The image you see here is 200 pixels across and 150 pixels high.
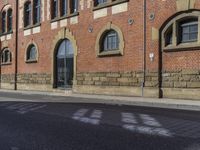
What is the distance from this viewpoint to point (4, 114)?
47.2 ft

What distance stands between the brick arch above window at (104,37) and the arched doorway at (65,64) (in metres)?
3.61

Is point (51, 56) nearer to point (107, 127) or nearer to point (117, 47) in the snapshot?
point (117, 47)

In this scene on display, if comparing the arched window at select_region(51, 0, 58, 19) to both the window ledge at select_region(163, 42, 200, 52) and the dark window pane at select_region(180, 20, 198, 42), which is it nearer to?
the window ledge at select_region(163, 42, 200, 52)

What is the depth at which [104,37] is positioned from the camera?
25688 mm

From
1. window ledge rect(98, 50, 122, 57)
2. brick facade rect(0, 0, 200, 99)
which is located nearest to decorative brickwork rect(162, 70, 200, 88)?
brick facade rect(0, 0, 200, 99)

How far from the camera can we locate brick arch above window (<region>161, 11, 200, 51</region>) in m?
19.9

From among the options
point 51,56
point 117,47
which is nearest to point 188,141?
point 117,47

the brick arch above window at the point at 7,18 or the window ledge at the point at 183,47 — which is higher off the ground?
the brick arch above window at the point at 7,18

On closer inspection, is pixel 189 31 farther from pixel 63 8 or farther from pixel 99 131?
pixel 63 8

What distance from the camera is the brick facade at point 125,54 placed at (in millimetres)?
20359

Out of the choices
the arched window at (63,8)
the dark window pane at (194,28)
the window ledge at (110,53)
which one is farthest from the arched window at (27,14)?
the dark window pane at (194,28)

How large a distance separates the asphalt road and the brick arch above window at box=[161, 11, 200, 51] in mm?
7742

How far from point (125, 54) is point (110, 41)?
2140 mm

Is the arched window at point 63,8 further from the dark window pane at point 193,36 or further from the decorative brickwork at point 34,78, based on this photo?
the dark window pane at point 193,36
